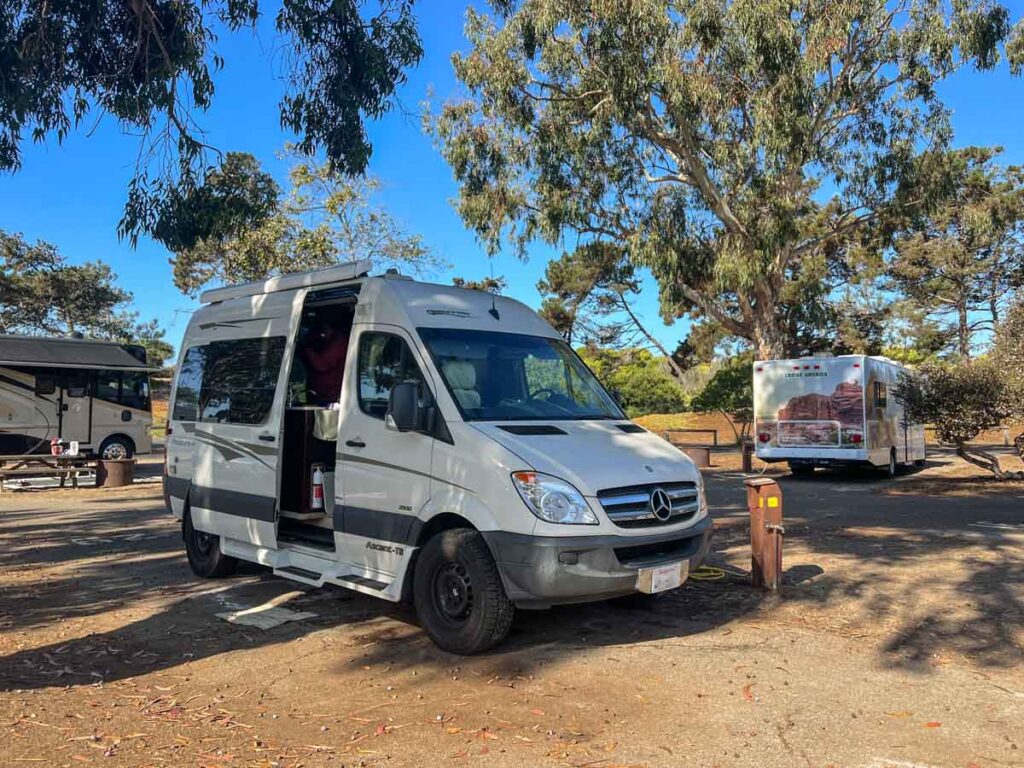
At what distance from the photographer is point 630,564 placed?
201 inches

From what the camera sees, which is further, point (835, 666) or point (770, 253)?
point (770, 253)

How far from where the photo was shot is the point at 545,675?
4.88m

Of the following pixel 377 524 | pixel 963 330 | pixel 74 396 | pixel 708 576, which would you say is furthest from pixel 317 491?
pixel 963 330

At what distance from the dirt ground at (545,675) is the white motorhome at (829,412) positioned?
861cm

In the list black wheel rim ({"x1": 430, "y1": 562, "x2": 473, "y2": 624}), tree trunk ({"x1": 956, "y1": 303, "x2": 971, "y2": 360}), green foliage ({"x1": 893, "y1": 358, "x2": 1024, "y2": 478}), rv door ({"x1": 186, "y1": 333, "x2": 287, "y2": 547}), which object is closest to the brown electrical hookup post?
black wheel rim ({"x1": 430, "y1": 562, "x2": 473, "y2": 624})

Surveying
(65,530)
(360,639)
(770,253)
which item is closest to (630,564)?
(360,639)

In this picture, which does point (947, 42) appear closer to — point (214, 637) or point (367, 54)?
point (367, 54)

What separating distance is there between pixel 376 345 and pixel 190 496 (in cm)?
306

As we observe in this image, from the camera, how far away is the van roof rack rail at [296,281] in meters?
6.44

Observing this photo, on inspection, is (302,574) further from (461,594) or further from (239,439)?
(461,594)

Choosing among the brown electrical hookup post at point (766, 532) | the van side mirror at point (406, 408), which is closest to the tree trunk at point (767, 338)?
the brown electrical hookup post at point (766, 532)

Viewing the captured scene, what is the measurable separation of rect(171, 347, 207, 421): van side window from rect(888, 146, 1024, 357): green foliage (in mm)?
32742

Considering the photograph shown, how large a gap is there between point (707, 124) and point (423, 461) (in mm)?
18376

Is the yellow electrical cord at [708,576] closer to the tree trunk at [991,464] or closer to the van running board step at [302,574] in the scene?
the van running board step at [302,574]
